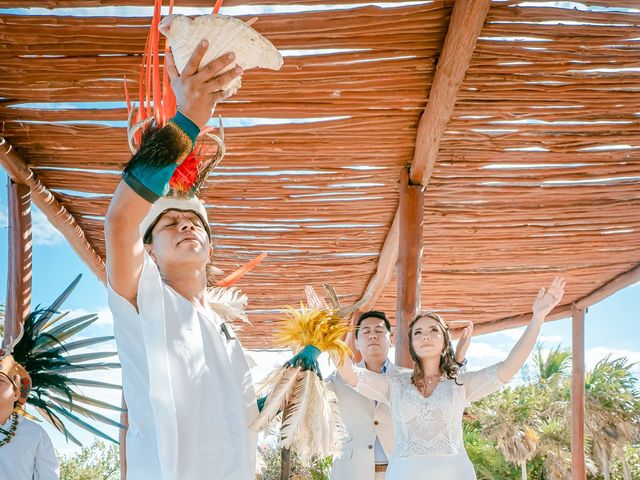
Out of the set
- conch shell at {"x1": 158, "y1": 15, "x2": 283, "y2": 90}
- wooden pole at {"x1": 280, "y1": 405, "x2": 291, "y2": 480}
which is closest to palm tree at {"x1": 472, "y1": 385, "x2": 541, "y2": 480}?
wooden pole at {"x1": 280, "y1": 405, "x2": 291, "y2": 480}

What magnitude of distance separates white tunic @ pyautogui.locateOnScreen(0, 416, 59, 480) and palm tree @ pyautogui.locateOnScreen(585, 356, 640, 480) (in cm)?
2450

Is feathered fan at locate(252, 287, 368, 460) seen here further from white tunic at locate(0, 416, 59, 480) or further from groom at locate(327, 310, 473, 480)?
white tunic at locate(0, 416, 59, 480)

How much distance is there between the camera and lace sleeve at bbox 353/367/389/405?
143 inches

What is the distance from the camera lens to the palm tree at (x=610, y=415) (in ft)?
84.3

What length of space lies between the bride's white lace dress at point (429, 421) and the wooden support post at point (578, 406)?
4.20 metres

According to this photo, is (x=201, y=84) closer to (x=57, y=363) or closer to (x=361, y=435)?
(x=57, y=363)

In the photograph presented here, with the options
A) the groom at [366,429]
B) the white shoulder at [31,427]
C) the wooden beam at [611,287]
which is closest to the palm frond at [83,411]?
the white shoulder at [31,427]

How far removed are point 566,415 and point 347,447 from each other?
25.5 metres

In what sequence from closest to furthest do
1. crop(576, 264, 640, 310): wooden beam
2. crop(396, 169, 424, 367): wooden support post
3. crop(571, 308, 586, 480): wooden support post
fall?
crop(396, 169, 424, 367): wooden support post, crop(576, 264, 640, 310): wooden beam, crop(571, 308, 586, 480): wooden support post

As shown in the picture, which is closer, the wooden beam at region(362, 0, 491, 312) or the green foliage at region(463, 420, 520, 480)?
the wooden beam at region(362, 0, 491, 312)

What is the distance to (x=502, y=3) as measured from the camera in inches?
129

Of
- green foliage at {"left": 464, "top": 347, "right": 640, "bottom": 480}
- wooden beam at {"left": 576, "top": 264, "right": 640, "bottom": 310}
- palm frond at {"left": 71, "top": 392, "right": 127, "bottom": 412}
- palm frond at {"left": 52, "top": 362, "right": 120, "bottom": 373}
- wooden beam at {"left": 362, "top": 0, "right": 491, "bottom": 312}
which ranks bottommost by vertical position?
palm frond at {"left": 71, "top": 392, "right": 127, "bottom": 412}

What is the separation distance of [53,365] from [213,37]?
2563 millimetres

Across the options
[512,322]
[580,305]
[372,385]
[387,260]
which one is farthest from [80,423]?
[512,322]
